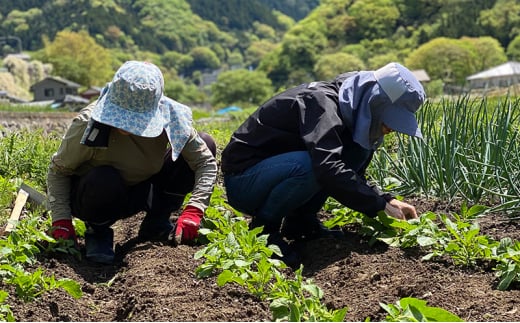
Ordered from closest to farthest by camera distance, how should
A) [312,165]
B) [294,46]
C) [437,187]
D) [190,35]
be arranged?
[312,165]
[437,187]
[294,46]
[190,35]

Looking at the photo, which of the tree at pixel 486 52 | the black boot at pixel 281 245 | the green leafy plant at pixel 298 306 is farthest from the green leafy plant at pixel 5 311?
the tree at pixel 486 52

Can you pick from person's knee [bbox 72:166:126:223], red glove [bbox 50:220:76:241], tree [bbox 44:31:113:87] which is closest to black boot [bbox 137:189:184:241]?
person's knee [bbox 72:166:126:223]

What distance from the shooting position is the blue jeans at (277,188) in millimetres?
2684

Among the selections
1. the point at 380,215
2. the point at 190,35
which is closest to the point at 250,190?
the point at 380,215

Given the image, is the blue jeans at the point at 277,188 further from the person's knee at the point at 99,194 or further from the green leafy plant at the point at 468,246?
the green leafy plant at the point at 468,246

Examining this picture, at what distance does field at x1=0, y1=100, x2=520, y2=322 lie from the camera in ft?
6.45

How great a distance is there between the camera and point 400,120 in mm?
2506

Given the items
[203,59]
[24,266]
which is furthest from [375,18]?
[24,266]

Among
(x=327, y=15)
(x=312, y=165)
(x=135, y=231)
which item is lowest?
(x=327, y=15)

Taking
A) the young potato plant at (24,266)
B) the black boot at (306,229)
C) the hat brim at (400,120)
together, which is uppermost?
the hat brim at (400,120)

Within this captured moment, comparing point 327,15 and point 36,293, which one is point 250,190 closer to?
point 36,293

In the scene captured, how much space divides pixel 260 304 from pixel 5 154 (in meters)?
2.85

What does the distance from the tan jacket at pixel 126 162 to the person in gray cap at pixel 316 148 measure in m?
0.15

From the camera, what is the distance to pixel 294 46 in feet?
232
